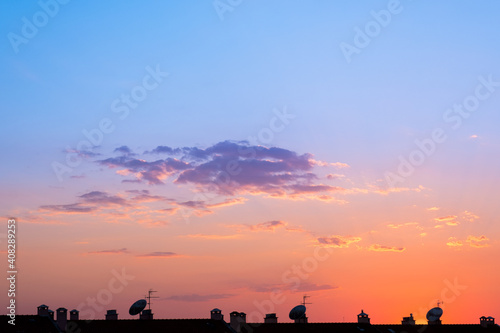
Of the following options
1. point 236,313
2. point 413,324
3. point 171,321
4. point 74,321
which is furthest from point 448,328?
point 74,321

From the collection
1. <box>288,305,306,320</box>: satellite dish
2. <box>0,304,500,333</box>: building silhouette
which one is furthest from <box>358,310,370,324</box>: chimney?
<box>288,305,306,320</box>: satellite dish

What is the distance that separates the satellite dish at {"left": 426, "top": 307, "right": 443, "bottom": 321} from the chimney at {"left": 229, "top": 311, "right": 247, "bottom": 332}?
29.9 meters

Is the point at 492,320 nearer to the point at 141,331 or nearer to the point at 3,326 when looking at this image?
the point at 141,331

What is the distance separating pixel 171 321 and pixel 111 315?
22.2ft

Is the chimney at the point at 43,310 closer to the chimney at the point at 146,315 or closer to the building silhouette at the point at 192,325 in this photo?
the building silhouette at the point at 192,325

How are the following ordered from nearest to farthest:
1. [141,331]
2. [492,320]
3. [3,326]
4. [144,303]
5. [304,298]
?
1. [3,326]
2. [141,331]
3. [144,303]
4. [304,298]
5. [492,320]

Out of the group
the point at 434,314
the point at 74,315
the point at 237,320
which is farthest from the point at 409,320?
the point at 74,315

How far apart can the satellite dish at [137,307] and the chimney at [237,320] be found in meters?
10.3

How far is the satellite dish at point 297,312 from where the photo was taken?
10231 cm

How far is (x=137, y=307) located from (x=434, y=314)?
4214cm

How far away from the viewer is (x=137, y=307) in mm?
95188

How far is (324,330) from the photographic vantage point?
98.2m

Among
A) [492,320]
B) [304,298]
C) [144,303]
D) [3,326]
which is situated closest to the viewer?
[3,326]

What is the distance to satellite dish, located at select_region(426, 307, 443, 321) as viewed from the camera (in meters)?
112
